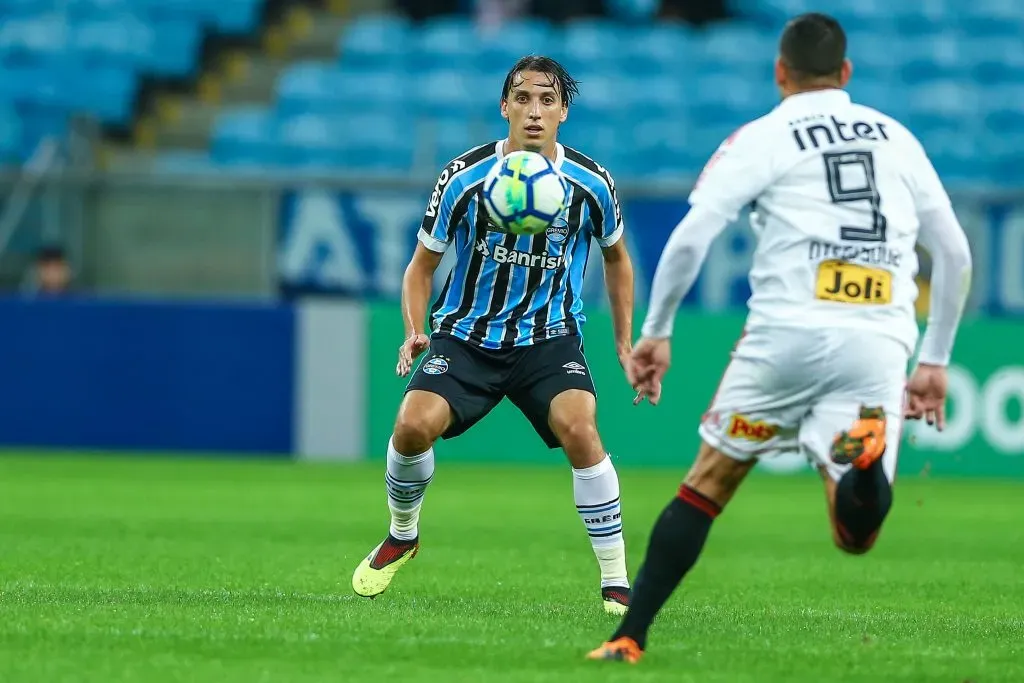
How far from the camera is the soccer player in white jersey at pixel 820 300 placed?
524 cm

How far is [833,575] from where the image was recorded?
8711 mm

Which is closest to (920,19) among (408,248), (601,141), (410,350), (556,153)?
(601,141)

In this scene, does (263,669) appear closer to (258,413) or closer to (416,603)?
(416,603)

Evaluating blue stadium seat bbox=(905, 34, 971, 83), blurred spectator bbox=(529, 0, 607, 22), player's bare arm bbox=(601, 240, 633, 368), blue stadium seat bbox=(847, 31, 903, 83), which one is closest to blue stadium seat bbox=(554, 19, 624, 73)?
blurred spectator bbox=(529, 0, 607, 22)

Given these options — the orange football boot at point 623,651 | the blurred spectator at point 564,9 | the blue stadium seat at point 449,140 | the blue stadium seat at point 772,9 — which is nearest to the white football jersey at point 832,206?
the orange football boot at point 623,651

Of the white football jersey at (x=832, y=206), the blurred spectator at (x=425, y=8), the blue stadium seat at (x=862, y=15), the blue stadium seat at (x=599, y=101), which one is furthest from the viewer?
the blurred spectator at (x=425, y=8)

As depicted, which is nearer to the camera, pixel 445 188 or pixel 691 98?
pixel 445 188

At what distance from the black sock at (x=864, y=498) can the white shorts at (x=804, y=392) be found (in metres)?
0.05

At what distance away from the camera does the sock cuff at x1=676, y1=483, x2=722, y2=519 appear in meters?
5.44

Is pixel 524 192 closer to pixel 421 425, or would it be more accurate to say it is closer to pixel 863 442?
pixel 421 425

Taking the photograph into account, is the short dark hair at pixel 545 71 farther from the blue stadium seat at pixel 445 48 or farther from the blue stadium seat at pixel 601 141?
the blue stadium seat at pixel 445 48

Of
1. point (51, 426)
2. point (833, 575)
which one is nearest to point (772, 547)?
point (833, 575)

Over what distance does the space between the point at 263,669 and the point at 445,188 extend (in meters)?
2.50

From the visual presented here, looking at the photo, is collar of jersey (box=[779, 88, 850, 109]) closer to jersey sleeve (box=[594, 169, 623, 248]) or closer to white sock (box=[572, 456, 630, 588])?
jersey sleeve (box=[594, 169, 623, 248])
